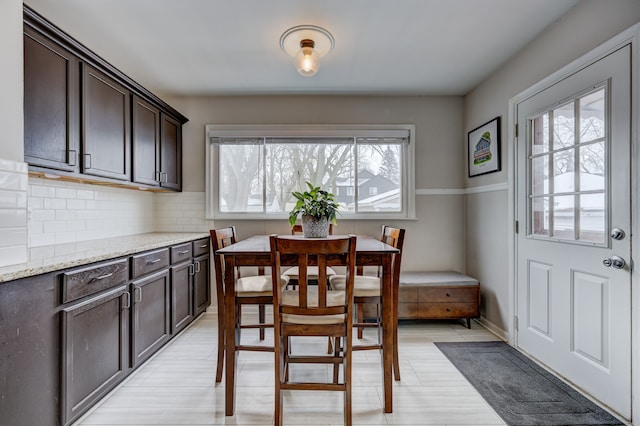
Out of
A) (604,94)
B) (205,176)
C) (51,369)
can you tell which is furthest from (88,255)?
(604,94)

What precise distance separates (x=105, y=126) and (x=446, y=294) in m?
3.17

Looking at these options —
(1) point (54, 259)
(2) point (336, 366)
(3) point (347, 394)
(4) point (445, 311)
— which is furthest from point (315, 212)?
(4) point (445, 311)

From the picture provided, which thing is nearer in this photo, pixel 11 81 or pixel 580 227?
pixel 11 81

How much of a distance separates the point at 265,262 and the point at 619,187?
6.52 ft

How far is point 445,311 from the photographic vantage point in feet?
10.2

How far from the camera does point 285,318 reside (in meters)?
1.68

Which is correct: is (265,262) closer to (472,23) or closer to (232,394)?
(232,394)

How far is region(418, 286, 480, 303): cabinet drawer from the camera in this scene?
3.11 metres

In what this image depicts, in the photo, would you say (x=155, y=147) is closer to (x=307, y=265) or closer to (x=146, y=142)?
(x=146, y=142)

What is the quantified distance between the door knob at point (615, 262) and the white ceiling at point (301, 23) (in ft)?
5.19

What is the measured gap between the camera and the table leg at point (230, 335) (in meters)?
1.80

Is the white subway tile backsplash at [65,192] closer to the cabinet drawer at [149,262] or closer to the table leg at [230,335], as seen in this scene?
the cabinet drawer at [149,262]

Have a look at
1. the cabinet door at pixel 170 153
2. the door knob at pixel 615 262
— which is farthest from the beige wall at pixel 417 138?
the door knob at pixel 615 262

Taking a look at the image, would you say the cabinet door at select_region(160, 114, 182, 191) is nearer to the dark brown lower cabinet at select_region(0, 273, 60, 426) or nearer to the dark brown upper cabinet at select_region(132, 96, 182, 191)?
the dark brown upper cabinet at select_region(132, 96, 182, 191)
